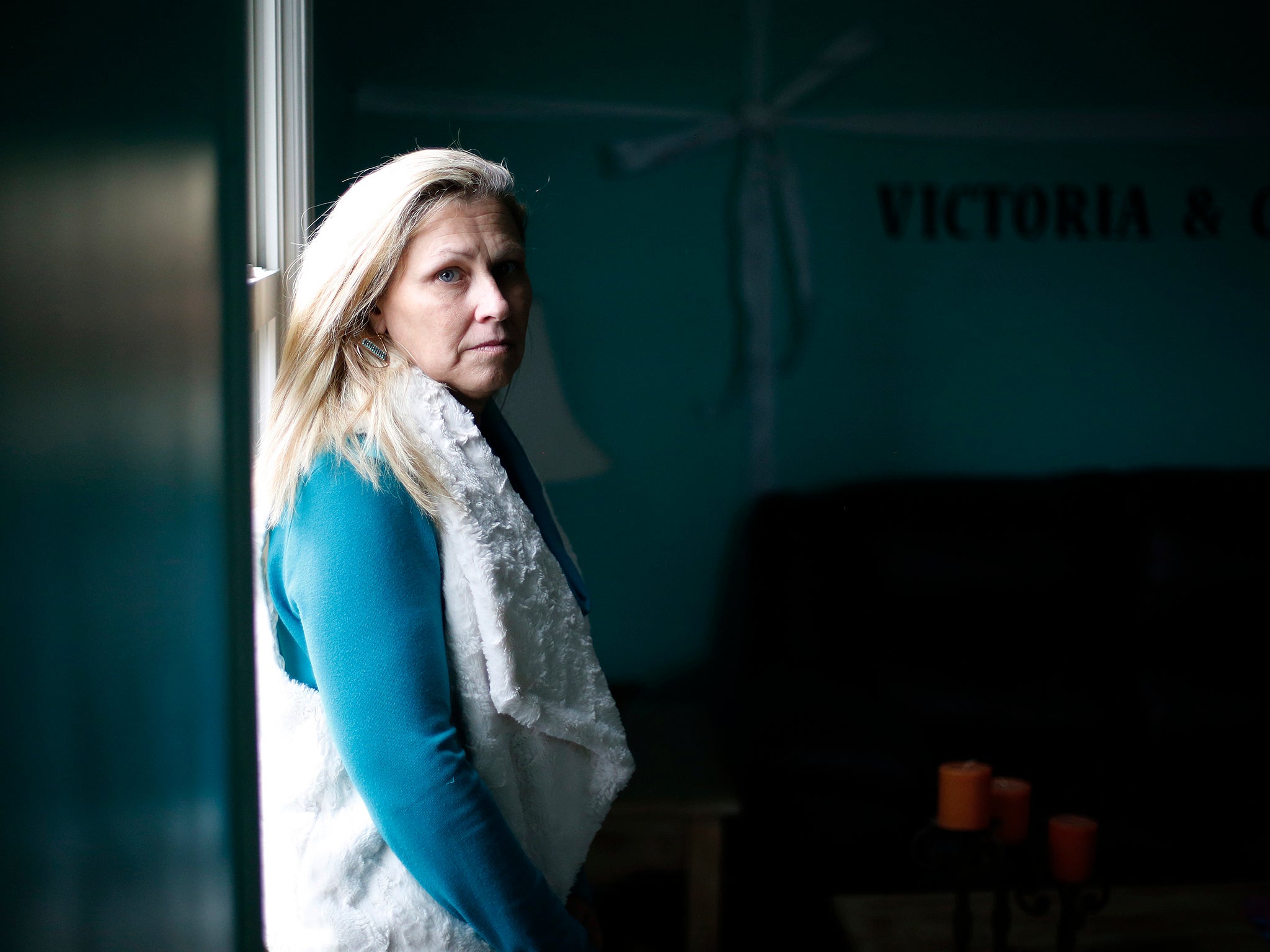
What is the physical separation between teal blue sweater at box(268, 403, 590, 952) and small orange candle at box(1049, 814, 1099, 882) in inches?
36.8

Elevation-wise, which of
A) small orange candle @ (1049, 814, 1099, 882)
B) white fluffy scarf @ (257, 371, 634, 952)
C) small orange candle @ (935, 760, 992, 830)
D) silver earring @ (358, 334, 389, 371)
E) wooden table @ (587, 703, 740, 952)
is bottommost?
wooden table @ (587, 703, 740, 952)

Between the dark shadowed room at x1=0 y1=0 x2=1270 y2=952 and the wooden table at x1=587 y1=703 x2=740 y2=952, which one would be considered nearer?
the dark shadowed room at x1=0 y1=0 x2=1270 y2=952

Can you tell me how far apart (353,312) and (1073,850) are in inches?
47.9

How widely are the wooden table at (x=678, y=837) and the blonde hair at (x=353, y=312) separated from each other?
119cm

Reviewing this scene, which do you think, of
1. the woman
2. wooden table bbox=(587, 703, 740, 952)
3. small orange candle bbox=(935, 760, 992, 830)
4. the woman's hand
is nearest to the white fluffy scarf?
the woman

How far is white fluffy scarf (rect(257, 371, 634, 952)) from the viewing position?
833 millimetres

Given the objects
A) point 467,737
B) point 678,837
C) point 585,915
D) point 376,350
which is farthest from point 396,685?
Answer: point 678,837

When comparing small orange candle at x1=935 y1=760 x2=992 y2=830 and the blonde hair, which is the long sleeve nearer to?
the blonde hair

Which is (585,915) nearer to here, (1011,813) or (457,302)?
(457,302)

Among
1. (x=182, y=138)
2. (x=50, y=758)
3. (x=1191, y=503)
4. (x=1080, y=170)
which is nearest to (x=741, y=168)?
(x=1080, y=170)

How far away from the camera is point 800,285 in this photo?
103 inches

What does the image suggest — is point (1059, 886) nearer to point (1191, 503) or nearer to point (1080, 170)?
point (1191, 503)

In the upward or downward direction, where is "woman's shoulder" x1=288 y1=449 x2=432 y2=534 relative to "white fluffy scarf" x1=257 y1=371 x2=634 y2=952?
upward

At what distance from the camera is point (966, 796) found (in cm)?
140
